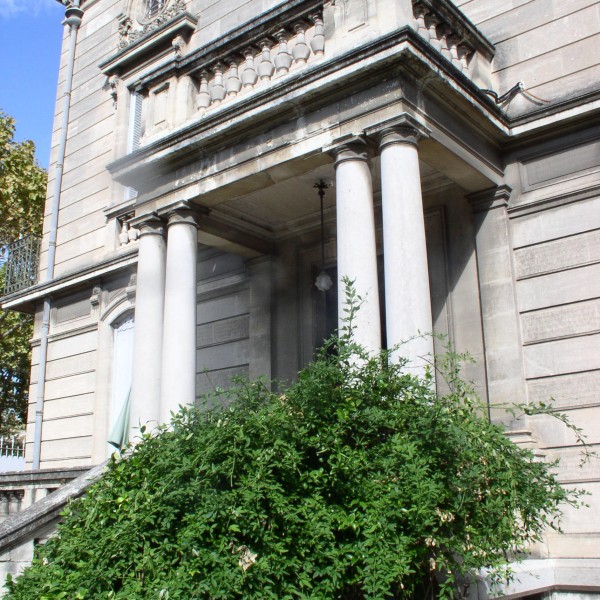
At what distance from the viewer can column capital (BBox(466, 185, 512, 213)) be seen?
987 centimetres

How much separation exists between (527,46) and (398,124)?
317 centimetres

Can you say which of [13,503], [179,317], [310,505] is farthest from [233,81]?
[13,503]

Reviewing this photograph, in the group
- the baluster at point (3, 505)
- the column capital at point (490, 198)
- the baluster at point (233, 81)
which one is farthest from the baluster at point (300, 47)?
the baluster at point (3, 505)

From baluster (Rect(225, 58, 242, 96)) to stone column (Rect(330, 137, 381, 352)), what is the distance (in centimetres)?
222

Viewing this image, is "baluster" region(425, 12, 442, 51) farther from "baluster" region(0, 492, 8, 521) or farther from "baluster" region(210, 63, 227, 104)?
"baluster" region(0, 492, 8, 521)

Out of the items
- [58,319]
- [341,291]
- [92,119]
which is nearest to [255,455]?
[341,291]

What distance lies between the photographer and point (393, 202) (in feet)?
27.2

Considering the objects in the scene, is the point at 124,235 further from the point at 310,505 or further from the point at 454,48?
the point at 310,505

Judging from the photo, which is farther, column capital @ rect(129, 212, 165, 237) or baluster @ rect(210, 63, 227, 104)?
column capital @ rect(129, 212, 165, 237)

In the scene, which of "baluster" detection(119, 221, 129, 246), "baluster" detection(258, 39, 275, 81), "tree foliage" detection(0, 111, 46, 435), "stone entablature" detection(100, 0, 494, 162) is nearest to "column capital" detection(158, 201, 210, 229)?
"stone entablature" detection(100, 0, 494, 162)

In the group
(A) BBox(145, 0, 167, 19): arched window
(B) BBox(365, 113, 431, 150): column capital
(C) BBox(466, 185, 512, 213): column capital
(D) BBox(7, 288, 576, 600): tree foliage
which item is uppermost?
(A) BBox(145, 0, 167, 19): arched window

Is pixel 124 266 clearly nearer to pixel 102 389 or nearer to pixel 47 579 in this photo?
pixel 102 389

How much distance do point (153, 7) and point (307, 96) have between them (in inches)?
352

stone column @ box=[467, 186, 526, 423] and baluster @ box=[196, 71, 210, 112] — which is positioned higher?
baluster @ box=[196, 71, 210, 112]
